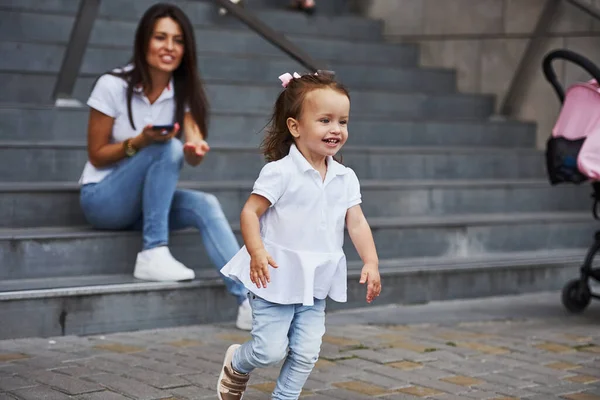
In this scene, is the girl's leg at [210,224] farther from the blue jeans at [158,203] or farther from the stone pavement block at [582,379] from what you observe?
the stone pavement block at [582,379]

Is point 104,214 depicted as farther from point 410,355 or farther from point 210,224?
point 410,355

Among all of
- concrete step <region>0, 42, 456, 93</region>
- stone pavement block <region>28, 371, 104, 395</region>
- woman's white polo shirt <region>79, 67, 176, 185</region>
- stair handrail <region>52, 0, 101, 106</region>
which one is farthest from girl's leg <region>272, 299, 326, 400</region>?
concrete step <region>0, 42, 456, 93</region>

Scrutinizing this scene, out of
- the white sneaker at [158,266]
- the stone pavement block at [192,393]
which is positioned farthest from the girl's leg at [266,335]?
the white sneaker at [158,266]

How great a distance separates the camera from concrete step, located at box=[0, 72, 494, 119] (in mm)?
6938

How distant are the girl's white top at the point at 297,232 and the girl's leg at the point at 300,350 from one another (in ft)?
0.29

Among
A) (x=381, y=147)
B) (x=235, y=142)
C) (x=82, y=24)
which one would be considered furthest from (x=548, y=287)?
(x=82, y=24)

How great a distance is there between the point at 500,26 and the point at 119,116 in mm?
4256

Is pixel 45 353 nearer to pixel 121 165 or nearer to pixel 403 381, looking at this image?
pixel 121 165

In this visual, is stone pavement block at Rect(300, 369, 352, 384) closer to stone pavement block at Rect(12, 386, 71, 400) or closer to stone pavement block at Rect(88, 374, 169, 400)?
stone pavement block at Rect(88, 374, 169, 400)

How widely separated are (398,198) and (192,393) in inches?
124

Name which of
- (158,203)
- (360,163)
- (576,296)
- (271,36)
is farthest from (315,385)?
(360,163)

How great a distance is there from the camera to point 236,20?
8.71m

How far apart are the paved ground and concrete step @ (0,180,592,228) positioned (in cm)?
93

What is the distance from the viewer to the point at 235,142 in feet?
23.7
